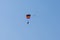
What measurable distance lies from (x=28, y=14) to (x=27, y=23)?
0.40 ft

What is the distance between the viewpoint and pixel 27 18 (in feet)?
3.54

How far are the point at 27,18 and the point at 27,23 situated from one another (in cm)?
7

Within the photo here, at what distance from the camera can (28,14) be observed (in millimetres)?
1085

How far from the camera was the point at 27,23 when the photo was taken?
109 cm

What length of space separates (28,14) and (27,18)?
0.18ft

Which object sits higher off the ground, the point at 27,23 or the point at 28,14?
the point at 28,14
